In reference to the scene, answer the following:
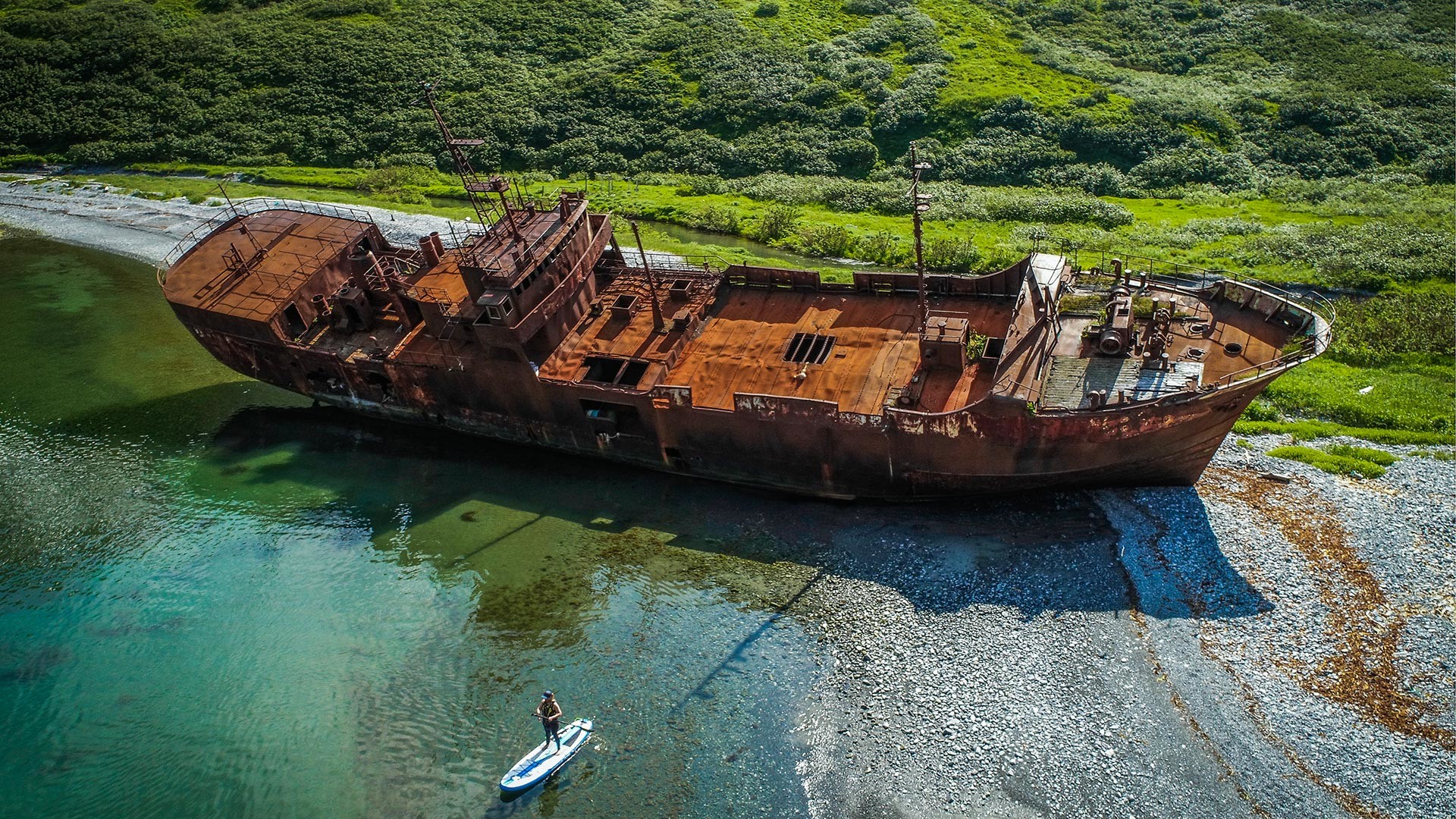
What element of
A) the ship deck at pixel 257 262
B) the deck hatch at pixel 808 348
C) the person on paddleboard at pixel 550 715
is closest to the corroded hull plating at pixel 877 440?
the deck hatch at pixel 808 348

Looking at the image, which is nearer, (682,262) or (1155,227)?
(682,262)

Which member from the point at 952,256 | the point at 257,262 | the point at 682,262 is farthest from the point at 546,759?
the point at 952,256

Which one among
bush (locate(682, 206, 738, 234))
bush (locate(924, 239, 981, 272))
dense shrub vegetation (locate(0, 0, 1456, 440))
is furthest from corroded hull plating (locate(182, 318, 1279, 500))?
bush (locate(682, 206, 738, 234))

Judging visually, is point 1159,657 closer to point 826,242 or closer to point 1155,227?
point 826,242

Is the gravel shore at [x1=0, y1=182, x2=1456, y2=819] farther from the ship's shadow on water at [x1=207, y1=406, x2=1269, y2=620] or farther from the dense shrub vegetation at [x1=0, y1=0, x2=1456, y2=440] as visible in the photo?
the dense shrub vegetation at [x1=0, y1=0, x2=1456, y2=440]

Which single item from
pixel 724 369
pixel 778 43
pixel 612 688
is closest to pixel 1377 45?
pixel 778 43

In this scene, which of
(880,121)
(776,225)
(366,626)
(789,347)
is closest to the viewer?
(366,626)
